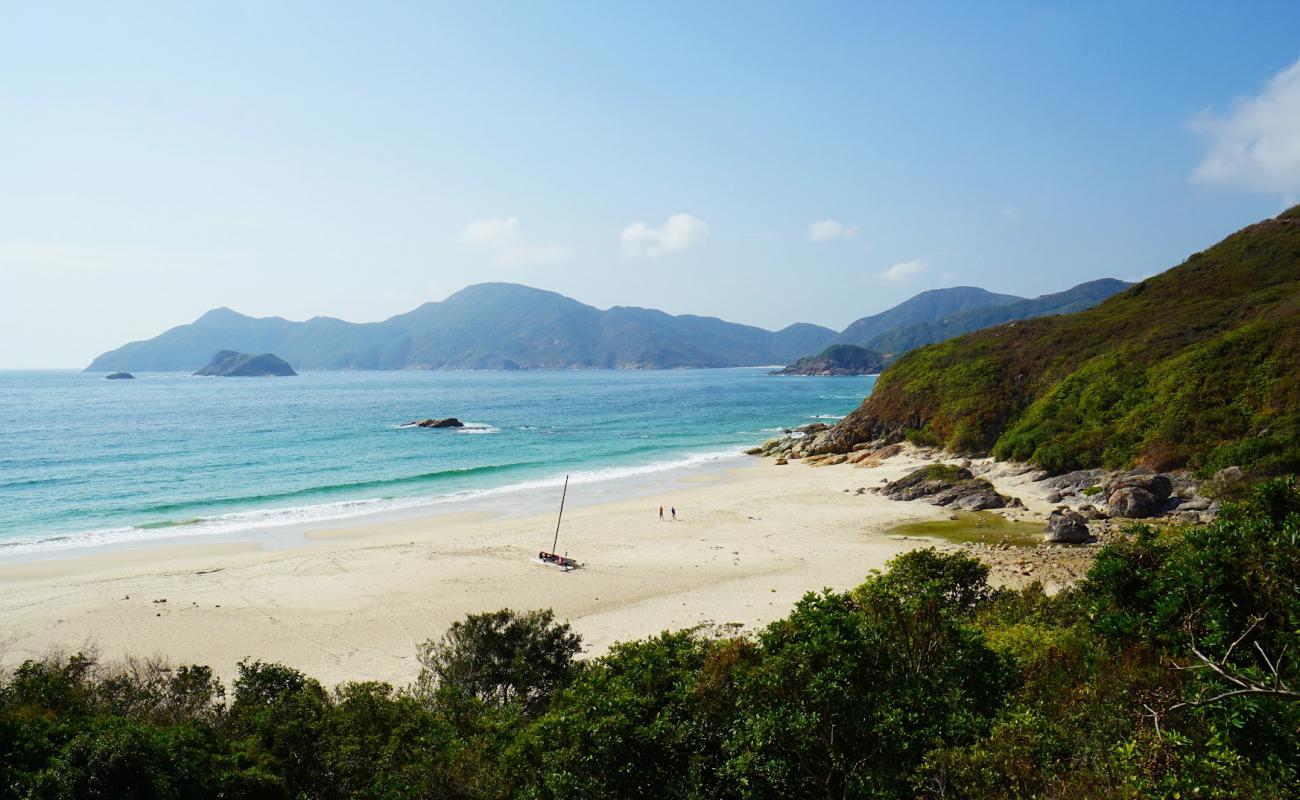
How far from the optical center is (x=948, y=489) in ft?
119

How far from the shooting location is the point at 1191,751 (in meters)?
6.02

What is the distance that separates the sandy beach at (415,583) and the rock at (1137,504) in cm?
438

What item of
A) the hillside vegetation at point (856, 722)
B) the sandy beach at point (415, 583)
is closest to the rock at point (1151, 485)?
the sandy beach at point (415, 583)

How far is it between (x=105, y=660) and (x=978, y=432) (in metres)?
47.4

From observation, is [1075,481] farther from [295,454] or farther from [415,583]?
[295,454]

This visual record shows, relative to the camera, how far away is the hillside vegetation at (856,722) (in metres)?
6.33

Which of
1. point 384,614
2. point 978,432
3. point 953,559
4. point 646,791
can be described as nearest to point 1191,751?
point 646,791

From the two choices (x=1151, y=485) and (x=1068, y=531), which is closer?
(x=1068, y=531)

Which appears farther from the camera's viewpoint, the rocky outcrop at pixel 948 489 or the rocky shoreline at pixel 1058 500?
the rocky outcrop at pixel 948 489

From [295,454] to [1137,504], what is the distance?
58618mm

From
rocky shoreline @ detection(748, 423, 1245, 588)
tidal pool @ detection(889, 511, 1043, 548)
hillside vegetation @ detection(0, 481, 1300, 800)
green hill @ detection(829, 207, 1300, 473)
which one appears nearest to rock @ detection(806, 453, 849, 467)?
green hill @ detection(829, 207, 1300, 473)

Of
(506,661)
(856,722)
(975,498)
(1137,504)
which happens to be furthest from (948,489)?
(856,722)

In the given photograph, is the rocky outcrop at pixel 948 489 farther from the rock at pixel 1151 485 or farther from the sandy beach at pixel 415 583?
the rock at pixel 1151 485

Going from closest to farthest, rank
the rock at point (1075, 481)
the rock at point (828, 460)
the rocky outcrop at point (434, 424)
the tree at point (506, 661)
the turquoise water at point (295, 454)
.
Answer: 1. the tree at point (506, 661)
2. the rock at point (1075, 481)
3. the turquoise water at point (295, 454)
4. the rock at point (828, 460)
5. the rocky outcrop at point (434, 424)
